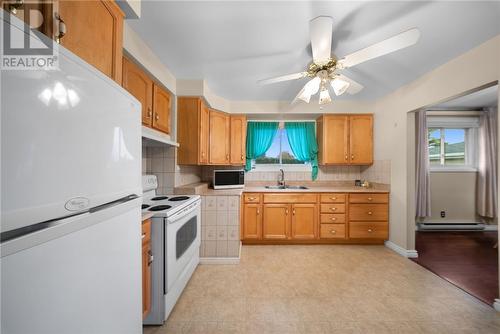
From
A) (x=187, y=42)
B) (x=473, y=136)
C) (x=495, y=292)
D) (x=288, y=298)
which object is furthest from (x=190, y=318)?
(x=473, y=136)

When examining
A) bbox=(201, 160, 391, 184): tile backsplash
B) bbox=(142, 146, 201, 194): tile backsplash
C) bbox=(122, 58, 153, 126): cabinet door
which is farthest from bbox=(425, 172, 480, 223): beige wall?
bbox=(122, 58, 153, 126): cabinet door

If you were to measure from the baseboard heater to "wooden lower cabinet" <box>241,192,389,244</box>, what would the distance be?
1515 millimetres

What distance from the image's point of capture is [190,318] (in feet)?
5.28

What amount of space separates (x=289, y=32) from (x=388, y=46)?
29.8 inches

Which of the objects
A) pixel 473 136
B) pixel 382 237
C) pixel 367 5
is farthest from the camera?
pixel 473 136

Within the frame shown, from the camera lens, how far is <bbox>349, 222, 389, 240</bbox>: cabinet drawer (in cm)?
311

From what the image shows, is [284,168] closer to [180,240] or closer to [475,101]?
[180,240]

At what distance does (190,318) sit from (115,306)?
1.19 m

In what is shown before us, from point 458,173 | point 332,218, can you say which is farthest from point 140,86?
point 458,173

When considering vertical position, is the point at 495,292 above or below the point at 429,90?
below

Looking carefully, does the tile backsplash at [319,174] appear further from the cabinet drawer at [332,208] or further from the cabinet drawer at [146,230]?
the cabinet drawer at [146,230]

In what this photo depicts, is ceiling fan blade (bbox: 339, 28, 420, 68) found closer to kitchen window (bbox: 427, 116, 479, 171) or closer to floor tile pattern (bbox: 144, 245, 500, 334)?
floor tile pattern (bbox: 144, 245, 500, 334)

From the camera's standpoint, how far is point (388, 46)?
132 cm

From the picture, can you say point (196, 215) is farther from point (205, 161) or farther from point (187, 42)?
point (187, 42)
